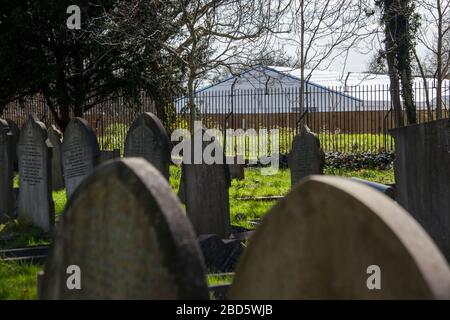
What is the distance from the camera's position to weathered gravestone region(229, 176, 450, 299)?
286 centimetres

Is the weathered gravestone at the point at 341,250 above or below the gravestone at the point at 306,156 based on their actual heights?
below

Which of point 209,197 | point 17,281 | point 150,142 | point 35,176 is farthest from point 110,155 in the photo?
point 17,281

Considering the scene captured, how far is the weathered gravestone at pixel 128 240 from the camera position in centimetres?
330

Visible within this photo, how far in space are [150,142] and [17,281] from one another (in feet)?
12.1

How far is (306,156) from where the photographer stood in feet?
40.9

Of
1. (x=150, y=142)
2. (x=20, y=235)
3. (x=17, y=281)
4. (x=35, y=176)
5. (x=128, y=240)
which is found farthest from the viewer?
(x=35, y=176)

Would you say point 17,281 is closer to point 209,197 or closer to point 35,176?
point 209,197

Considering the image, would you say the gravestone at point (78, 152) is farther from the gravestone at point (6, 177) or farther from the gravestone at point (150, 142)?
the gravestone at point (6, 177)

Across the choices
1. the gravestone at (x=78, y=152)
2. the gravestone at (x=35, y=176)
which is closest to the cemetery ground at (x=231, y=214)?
the gravestone at (x=35, y=176)

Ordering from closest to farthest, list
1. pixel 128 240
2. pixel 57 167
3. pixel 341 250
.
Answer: pixel 341 250 → pixel 128 240 → pixel 57 167

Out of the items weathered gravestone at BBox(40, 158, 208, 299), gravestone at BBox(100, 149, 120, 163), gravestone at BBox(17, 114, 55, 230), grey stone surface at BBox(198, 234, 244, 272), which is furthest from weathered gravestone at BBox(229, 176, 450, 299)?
gravestone at BBox(100, 149, 120, 163)
